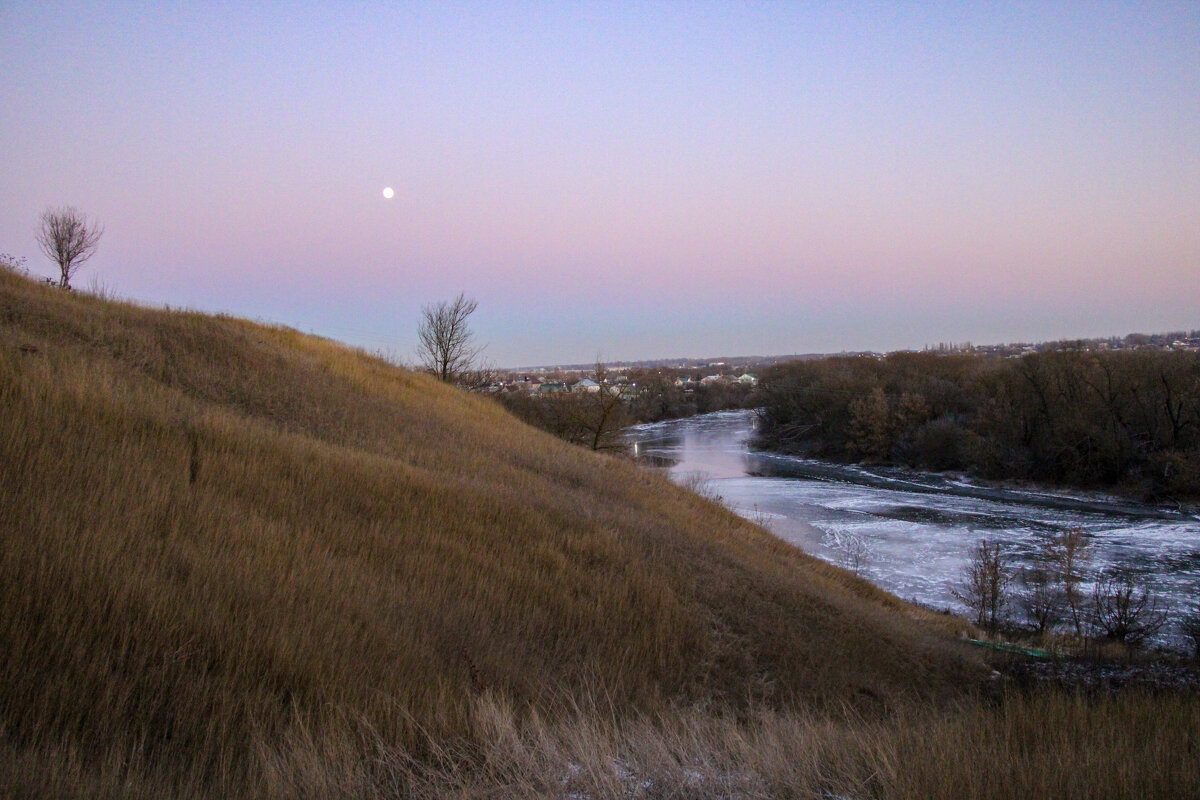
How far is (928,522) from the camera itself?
36.8 m

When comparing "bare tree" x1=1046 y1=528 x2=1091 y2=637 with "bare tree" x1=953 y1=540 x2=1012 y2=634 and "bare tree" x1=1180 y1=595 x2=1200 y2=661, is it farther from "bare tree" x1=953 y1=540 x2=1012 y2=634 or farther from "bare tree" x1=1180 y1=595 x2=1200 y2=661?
"bare tree" x1=1180 y1=595 x2=1200 y2=661

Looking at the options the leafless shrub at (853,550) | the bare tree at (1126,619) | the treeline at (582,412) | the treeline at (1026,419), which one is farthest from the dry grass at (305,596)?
the treeline at (1026,419)

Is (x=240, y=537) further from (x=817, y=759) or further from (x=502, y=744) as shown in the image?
(x=817, y=759)

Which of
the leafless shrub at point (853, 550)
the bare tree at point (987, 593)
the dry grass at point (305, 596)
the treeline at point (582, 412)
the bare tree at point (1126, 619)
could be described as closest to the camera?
the dry grass at point (305, 596)

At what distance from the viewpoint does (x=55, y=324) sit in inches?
454

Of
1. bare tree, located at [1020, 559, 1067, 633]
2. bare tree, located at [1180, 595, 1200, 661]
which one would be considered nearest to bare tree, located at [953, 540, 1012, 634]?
bare tree, located at [1020, 559, 1067, 633]

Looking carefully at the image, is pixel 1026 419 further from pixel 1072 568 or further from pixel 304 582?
pixel 304 582

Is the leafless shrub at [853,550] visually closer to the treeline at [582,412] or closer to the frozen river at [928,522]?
the frozen river at [928,522]

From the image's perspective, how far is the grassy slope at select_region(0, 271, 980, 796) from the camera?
415cm

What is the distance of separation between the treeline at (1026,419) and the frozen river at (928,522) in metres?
2.79

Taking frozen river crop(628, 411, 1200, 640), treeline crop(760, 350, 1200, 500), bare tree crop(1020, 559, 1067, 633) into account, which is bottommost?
frozen river crop(628, 411, 1200, 640)

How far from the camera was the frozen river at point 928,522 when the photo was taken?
26.5 metres

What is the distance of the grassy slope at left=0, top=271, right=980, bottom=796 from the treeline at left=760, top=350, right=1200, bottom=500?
4342 centimetres

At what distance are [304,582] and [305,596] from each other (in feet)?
0.76
